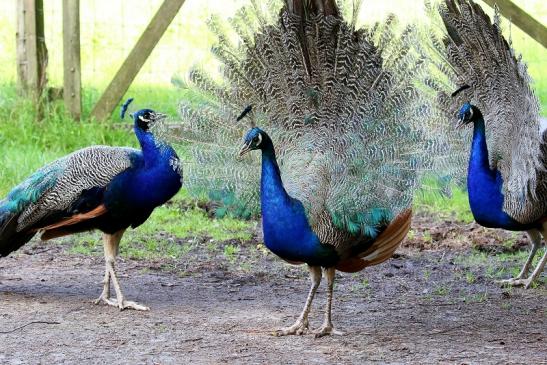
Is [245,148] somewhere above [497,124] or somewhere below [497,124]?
below

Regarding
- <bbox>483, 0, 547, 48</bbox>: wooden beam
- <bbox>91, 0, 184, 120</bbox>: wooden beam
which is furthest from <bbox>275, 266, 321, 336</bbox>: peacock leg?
<bbox>91, 0, 184, 120</bbox>: wooden beam

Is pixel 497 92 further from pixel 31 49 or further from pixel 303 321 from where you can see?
pixel 31 49

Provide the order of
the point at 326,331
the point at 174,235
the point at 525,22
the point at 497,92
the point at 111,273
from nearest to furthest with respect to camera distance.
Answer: the point at 326,331 → the point at 111,273 → the point at 497,92 → the point at 174,235 → the point at 525,22

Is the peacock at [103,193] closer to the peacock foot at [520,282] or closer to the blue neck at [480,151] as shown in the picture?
the blue neck at [480,151]

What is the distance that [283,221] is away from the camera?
17.4 feet

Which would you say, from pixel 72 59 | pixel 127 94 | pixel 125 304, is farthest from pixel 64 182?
pixel 127 94

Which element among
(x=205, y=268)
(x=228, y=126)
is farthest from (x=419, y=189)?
(x=205, y=268)

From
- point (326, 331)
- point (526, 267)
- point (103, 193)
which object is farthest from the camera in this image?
point (526, 267)

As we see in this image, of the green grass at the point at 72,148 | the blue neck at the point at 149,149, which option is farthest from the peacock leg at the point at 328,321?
the green grass at the point at 72,148

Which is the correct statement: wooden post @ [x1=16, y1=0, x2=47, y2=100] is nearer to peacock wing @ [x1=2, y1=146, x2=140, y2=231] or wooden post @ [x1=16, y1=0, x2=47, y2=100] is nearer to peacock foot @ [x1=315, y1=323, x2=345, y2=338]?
peacock wing @ [x1=2, y1=146, x2=140, y2=231]

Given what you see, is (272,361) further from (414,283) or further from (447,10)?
(447,10)

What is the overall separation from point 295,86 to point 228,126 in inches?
19.0

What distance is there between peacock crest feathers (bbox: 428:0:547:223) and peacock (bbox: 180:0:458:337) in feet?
1.99

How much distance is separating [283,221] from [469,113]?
1972mm
